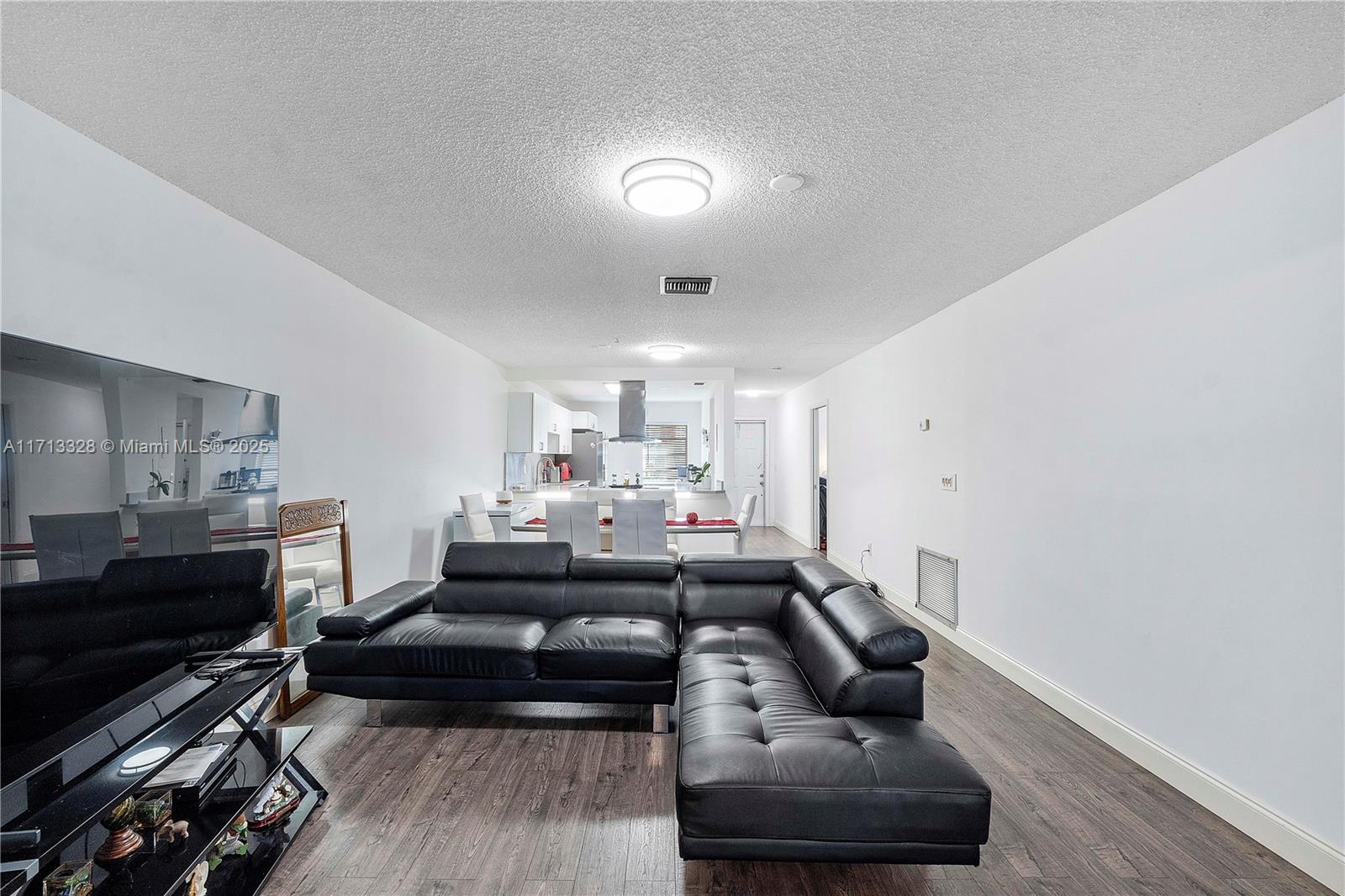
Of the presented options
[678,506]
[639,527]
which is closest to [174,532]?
[639,527]

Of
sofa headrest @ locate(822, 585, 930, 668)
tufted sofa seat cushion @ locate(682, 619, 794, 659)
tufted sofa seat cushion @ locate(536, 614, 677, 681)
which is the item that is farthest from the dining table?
sofa headrest @ locate(822, 585, 930, 668)

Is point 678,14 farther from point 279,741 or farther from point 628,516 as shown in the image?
point 628,516

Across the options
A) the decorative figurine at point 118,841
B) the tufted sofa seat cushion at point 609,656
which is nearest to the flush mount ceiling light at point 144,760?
the decorative figurine at point 118,841

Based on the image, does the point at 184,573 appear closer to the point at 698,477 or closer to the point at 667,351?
the point at 667,351

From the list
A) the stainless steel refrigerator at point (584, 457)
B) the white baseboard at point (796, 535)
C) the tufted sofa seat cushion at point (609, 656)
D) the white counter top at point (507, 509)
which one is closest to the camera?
the tufted sofa seat cushion at point (609, 656)

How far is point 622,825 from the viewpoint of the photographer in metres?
2.15

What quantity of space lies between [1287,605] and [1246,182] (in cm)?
158

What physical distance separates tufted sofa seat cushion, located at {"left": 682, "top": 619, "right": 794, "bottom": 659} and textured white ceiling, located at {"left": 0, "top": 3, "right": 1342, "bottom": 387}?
2.13 meters

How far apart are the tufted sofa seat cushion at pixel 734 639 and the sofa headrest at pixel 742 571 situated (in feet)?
0.81

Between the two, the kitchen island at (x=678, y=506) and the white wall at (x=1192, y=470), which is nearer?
the white wall at (x=1192, y=470)

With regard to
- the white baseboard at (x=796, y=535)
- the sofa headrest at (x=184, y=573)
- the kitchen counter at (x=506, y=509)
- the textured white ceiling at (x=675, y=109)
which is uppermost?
the textured white ceiling at (x=675, y=109)

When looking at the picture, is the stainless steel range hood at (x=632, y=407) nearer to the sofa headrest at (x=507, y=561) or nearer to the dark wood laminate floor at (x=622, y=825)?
the sofa headrest at (x=507, y=561)

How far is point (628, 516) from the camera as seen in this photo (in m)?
4.88

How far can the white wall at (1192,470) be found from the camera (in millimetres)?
1931
